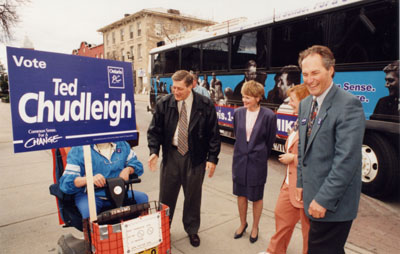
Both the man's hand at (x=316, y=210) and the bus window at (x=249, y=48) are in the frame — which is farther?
the bus window at (x=249, y=48)

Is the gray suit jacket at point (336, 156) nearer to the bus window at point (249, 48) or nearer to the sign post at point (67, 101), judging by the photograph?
the sign post at point (67, 101)

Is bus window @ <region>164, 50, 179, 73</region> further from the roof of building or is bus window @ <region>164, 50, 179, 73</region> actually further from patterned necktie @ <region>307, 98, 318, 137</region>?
the roof of building

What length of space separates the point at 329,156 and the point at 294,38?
503 centimetres

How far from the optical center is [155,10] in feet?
134

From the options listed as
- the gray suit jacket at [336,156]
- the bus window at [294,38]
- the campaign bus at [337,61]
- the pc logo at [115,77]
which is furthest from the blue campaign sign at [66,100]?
the bus window at [294,38]

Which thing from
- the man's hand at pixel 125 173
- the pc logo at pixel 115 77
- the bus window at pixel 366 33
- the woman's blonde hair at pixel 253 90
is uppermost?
the bus window at pixel 366 33

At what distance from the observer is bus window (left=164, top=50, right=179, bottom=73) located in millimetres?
10830

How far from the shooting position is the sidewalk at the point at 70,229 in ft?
10.2

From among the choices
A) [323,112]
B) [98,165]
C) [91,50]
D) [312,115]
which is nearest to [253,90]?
[312,115]

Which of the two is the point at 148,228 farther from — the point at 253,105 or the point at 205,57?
the point at 205,57

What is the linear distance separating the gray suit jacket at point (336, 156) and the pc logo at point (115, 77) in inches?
60.5

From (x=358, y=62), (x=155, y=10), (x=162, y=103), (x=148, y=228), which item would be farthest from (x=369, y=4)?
(x=155, y=10)

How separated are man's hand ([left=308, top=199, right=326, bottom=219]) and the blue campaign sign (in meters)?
1.51

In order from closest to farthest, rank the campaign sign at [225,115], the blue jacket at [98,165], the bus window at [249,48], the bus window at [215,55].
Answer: the blue jacket at [98,165], the bus window at [249,48], the bus window at [215,55], the campaign sign at [225,115]
